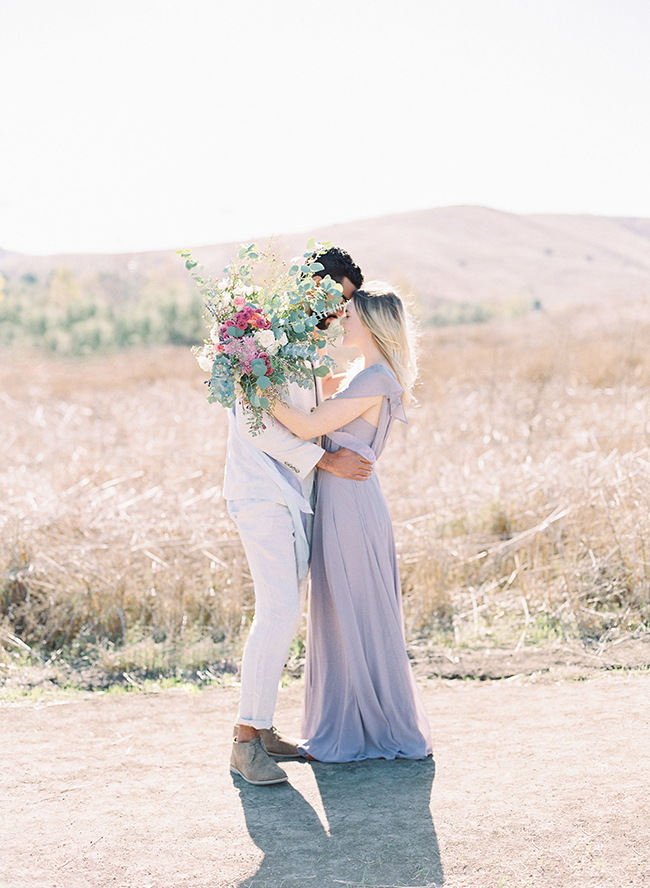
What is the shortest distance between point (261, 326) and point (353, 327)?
1.97ft

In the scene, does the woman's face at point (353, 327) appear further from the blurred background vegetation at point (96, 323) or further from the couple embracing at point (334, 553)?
the blurred background vegetation at point (96, 323)

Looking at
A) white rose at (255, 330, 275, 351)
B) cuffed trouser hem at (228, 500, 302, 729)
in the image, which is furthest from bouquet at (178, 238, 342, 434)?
cuffed trouser hem at (228, 500, 302, 729)

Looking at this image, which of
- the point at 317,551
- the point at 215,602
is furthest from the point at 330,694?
the point at 215,602

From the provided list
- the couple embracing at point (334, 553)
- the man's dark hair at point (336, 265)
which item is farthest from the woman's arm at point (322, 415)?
the man's dark hair at point (336, 265)

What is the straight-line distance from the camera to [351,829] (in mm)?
2881

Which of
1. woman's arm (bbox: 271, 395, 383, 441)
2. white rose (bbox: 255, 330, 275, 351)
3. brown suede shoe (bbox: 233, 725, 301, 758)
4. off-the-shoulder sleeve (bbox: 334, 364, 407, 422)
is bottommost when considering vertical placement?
brown suede shoe (bbox: 233, 725, 301, 758)

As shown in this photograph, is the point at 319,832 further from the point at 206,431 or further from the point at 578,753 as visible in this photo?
the point at 206,431

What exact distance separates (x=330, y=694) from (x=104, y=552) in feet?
8.13

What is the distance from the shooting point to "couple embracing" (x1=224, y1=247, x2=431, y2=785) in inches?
131

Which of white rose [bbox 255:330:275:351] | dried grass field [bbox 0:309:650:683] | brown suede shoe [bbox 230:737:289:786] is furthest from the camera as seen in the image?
dried grass field [bbox 0:309:650:683]

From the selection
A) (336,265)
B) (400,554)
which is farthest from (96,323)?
(336,265)

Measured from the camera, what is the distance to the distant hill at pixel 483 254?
8906 centimetres

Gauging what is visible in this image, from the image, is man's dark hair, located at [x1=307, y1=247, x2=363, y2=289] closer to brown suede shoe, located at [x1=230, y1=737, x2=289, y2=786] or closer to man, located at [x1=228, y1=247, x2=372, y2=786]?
man, located at [x1=228, y1=247, x2=372, y2=786]

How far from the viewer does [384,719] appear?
11.5ft
